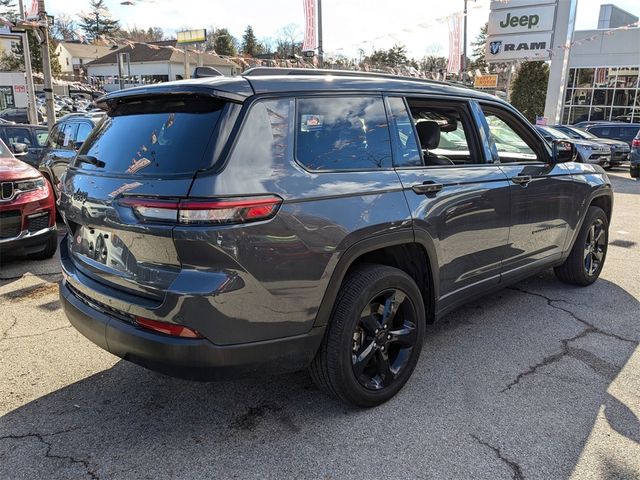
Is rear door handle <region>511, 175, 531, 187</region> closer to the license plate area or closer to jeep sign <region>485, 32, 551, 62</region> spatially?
the license plate area

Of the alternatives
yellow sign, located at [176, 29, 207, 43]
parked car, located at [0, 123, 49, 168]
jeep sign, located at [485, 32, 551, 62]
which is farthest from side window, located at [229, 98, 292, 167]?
jeep sign, located at [485, 32, 551, 62]

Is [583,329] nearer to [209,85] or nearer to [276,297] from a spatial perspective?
[276,297]

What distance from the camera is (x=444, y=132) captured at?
3893 millimetres

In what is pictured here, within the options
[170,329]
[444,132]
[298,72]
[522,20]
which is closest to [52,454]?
[170,329]

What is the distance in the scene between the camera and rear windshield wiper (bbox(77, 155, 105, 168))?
2.78 m

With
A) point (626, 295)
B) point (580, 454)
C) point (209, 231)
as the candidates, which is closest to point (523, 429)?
point (580, 454)

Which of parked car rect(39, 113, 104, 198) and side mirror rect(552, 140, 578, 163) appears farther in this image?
parked car rect(39, 113, 104, 198)

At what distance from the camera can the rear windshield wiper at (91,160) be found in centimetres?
278

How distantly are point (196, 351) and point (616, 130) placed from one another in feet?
70.3

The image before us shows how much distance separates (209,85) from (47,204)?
4.19 m

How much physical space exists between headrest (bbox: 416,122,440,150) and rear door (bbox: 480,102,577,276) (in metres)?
0.52

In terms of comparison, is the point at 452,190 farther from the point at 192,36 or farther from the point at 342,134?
the point at 192,36

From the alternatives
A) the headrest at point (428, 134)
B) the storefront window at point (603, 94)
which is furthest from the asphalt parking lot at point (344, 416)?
the storefront window at point (603, 94)

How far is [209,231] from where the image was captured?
87.6 inches
